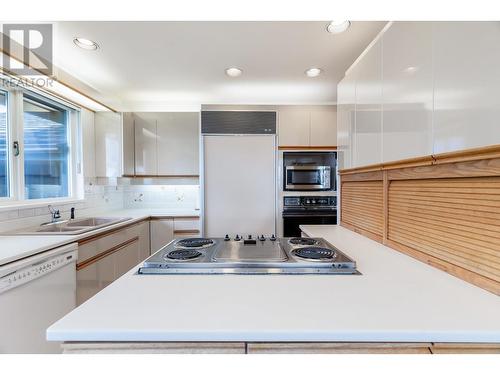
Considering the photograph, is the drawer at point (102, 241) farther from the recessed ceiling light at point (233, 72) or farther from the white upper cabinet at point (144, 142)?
Answer: the recessed ceiling light at point (233, 72)

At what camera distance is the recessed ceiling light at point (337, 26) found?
4.93 feet

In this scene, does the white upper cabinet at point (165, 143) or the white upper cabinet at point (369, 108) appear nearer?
the white upper cabinet at point (369, 108)

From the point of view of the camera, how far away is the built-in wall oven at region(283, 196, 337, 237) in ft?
8.57

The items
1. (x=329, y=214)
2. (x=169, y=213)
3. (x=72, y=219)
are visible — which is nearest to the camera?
(x=72, y=219)

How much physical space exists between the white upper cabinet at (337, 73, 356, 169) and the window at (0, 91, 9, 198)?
2508 mm

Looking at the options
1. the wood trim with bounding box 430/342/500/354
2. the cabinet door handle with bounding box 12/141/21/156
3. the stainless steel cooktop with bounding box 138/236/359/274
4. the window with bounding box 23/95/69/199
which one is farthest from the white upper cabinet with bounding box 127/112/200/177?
the wood trim with bounding box 430/342/500/354

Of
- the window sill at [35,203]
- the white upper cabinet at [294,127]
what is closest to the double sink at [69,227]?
the window sill at [35,203]

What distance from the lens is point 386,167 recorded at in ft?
4.12

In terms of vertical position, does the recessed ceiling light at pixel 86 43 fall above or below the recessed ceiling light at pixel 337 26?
above

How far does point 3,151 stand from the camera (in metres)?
1.82

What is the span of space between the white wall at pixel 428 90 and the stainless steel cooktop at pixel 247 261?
1.83 feet

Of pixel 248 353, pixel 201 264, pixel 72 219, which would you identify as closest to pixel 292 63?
pixel 201 264

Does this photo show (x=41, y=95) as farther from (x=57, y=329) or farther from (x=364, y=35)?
(x=364, y=35)

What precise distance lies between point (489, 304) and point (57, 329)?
1135 mm
